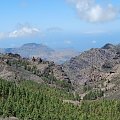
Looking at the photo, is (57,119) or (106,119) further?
(106,119)

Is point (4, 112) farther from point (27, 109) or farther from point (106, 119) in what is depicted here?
point (106, 119)

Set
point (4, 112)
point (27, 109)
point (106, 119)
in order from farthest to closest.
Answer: point (106, 119)
point (27, 109)
point (4, 112)

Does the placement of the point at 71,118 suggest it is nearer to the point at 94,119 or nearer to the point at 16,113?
the point at 94,119

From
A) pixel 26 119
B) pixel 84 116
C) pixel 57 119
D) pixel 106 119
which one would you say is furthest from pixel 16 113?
pixel 106 119

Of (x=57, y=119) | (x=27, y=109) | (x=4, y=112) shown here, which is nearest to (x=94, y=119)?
(x=57, y=119)

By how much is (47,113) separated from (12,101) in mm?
19786

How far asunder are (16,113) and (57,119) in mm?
20485

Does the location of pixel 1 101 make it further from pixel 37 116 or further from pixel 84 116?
pixel 84 116

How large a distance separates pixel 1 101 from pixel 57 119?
30809 millimetres

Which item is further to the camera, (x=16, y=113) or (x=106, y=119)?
(x=106, y=119)

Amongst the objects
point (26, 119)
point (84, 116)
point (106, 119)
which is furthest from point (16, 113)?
point (106, 119)

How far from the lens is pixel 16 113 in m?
180

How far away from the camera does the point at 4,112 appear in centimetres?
17450

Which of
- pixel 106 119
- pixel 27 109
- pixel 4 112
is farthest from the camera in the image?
pixel 106 119
